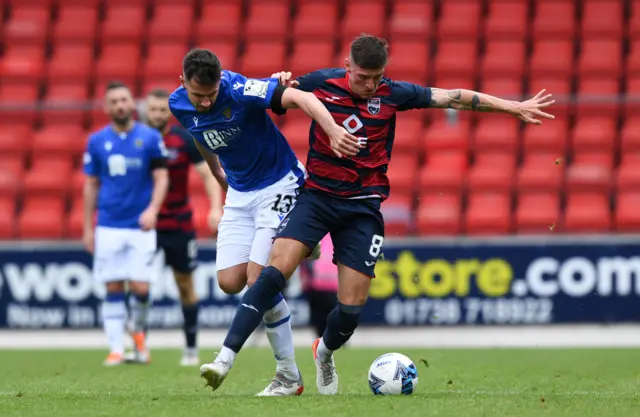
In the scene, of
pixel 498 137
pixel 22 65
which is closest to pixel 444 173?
pixel 498 137

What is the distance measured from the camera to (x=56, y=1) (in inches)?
704

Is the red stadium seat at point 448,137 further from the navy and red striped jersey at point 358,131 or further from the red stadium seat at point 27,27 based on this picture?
the navy and red striped jersey at point 358,131

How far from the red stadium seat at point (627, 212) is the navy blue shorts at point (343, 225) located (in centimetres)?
761

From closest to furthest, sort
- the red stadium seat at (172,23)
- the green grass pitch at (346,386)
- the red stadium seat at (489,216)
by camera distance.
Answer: the green grass pitch at (346,386)
the red stadium seat at (489,216)
the red stadium seat at (172,23)

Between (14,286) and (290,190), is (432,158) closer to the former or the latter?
(14,286)

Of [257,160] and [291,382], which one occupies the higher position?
[257,160]

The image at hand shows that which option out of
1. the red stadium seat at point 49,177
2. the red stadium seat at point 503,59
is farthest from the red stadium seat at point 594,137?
the red stadium seat at point 49,177

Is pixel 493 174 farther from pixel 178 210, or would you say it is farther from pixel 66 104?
pixel 66 104

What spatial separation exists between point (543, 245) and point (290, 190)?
6460 millimetres

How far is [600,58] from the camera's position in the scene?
15.9 m

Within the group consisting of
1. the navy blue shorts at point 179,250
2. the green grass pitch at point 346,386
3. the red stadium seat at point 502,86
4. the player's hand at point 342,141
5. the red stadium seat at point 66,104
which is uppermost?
the red stadium seat at point 502,86

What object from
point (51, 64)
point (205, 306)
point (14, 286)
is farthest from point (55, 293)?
point (51, 64)

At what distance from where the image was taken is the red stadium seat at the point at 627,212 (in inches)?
544

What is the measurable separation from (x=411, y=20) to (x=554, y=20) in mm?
2027
